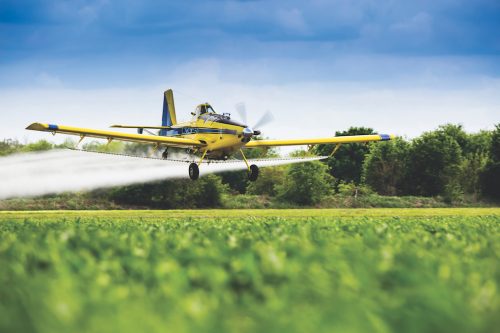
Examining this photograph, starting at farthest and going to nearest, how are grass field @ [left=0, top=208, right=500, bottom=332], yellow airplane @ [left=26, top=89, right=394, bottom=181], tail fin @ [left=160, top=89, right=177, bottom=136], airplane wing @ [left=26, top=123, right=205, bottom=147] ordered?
1. tail fin @ [left=160, top=89, right=177, bottom=136]
2. yellow airplane @ [left=26, top=89, right=394, bottom=181]
3. airplane wing @ [left=26, top=123, right=205, bottom=147]
4. grass field @ [left=0, top=208, right=500, bottom=332]

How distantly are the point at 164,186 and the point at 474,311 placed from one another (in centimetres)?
8633

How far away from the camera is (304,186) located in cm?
10081

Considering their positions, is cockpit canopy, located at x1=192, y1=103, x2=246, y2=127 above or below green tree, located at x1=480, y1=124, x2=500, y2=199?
above

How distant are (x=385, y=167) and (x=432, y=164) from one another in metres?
9.65

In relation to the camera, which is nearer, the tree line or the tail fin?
the tail fin

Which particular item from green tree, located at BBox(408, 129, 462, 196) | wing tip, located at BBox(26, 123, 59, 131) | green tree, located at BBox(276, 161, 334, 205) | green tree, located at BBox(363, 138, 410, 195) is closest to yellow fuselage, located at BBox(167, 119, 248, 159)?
wing tip, located at BBox(26, 123, 59, 131)

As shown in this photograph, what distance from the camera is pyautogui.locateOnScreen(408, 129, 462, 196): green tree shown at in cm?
11000

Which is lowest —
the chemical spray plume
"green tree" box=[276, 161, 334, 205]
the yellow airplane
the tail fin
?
"green tree" box=[276, 161, 334, 205]

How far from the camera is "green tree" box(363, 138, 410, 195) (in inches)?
4729

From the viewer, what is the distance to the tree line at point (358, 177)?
93125mm

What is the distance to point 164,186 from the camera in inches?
3679

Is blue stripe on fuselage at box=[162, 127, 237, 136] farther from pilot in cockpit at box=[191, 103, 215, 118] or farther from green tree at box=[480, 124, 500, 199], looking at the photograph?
green tree at box=[480, 124, 500, 199]

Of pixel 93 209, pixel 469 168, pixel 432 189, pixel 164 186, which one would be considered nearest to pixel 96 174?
pixel 93 209

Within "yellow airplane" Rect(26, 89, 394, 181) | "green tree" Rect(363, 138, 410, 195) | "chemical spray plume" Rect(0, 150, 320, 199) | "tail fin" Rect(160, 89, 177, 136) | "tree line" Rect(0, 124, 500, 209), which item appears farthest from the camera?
"green tree" Rect(363, 138, 410, 195)
